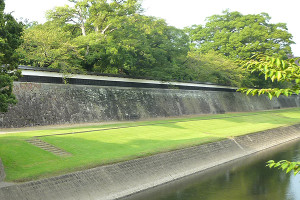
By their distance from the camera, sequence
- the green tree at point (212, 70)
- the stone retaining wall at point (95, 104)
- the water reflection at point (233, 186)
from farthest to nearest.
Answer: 1. the green tree at point (212, 70)
2. the stone retaining wall at point (95, 104)
3. the water reflection at point (233, 186)

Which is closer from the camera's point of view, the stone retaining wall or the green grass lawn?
the green grass lawn

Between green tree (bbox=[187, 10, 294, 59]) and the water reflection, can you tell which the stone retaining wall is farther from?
green tree (bbox=[187, 10, 294, 59])

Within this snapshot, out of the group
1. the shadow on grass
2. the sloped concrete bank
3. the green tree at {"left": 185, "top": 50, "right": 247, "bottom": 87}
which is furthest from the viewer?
the green tree at {"left": 185, "top": 50, "right": 247, "bottom": 87}

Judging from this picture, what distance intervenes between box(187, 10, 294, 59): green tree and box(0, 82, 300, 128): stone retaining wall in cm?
1577

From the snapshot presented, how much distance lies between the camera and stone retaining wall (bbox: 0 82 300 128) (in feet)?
67.9

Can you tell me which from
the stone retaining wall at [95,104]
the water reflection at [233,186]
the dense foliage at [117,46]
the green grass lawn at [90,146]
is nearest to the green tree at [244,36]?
the dense foliage at [117,46]

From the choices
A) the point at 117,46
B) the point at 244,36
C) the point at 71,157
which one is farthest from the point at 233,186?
the point at 244,36

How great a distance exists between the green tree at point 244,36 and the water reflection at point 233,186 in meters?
37.0

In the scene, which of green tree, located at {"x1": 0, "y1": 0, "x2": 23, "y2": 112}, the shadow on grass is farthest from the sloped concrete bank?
green tree, located at {"x1": 0, "y1": 0, "x2": 23, "y2": 112}

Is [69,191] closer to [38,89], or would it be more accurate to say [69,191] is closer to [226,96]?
[38,89]

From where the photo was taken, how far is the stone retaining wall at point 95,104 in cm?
2069

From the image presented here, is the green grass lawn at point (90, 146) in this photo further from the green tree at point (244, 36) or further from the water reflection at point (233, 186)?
the green tree at point (244, 36)

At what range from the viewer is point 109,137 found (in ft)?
59.5

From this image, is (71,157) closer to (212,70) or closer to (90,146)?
(90,146)
